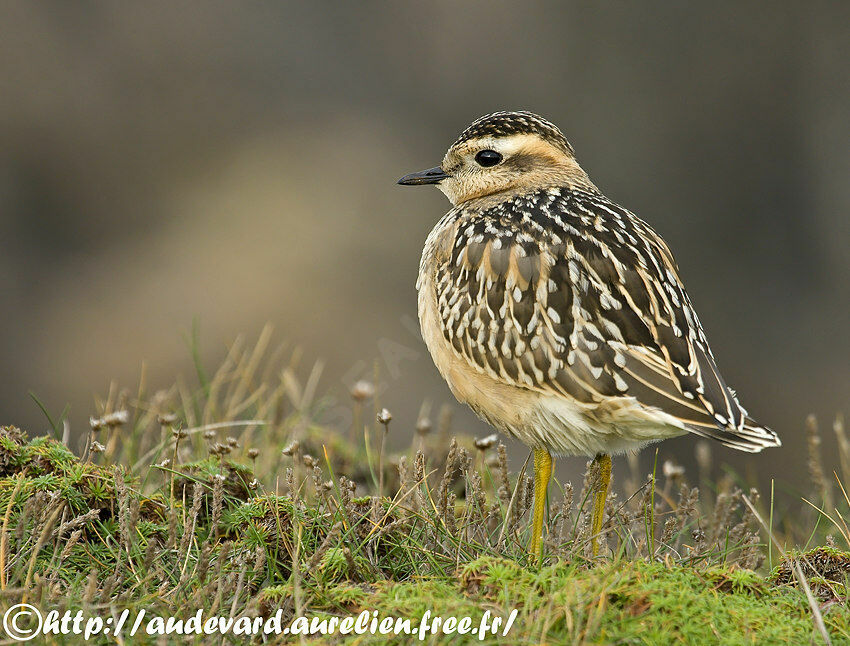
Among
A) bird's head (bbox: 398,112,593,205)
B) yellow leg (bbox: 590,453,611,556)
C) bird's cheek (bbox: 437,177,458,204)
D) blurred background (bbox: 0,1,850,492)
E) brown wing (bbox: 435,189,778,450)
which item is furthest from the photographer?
blurred background (bbox: 0,1,850,492)

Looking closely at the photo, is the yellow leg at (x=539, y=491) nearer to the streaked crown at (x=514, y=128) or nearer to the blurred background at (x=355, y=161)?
the streaked crown at (x=514, y=128)

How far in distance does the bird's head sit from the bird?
1.91 feet

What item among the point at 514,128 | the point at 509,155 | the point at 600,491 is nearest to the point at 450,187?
the point at 509,155

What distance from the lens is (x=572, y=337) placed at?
15.6 feet

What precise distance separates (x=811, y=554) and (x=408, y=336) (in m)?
7.75

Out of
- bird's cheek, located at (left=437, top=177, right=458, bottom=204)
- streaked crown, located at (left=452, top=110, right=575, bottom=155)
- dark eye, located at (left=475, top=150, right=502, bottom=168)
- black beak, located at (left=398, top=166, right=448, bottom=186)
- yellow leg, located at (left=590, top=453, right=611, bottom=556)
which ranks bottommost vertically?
yellow leg, located at (left=590, top=453, right=611, bottom=556)

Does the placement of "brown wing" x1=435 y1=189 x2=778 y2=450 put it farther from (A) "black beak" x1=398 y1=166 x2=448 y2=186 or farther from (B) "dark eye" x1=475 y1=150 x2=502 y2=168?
(A) "black beak" x1=398 y1=166 x2=448 y2=186

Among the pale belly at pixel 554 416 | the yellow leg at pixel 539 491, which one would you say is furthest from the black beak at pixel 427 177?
the yellow leg at pixel 539 491

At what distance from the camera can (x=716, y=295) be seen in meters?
12.8

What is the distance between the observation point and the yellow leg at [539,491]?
15.4 feet

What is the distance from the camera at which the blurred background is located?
12.4 meters

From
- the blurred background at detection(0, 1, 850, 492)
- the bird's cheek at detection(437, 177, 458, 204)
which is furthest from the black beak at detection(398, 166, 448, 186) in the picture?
the blurred background at detection(0, 1, 850, 492)

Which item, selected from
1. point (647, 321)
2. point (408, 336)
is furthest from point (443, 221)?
point (408, 336)

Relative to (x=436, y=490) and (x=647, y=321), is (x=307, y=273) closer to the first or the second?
(x=436, y=490)
